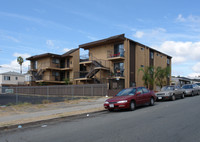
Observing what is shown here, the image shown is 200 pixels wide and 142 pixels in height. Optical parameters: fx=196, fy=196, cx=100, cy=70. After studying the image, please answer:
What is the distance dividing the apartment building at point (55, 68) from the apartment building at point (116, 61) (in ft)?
18.7

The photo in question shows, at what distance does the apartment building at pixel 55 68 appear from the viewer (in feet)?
127

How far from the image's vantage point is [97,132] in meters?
6.91

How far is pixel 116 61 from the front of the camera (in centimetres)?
2981

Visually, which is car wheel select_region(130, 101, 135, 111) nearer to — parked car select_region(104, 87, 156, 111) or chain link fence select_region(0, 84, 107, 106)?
parked car select_region(104, 87, 156, 111)

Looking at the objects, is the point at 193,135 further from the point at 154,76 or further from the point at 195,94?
the point at 154,76

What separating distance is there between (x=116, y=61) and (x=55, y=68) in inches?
571

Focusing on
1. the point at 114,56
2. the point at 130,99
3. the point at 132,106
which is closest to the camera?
the point at 130,99

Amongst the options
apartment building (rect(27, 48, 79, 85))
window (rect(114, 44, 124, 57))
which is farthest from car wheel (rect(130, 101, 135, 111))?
apartment building (rect(27, 48, 79, 85))

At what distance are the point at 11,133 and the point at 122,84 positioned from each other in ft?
73.2

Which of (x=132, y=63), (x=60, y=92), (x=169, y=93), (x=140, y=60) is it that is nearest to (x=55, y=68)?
(x=60, y=92)

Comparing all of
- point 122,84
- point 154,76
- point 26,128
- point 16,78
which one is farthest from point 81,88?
point 16,78

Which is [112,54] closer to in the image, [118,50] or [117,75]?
[118,50]

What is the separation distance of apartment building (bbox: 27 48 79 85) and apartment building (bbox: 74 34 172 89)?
224 inches

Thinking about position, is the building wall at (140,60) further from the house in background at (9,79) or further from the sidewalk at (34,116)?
the house in background at (9,79)
